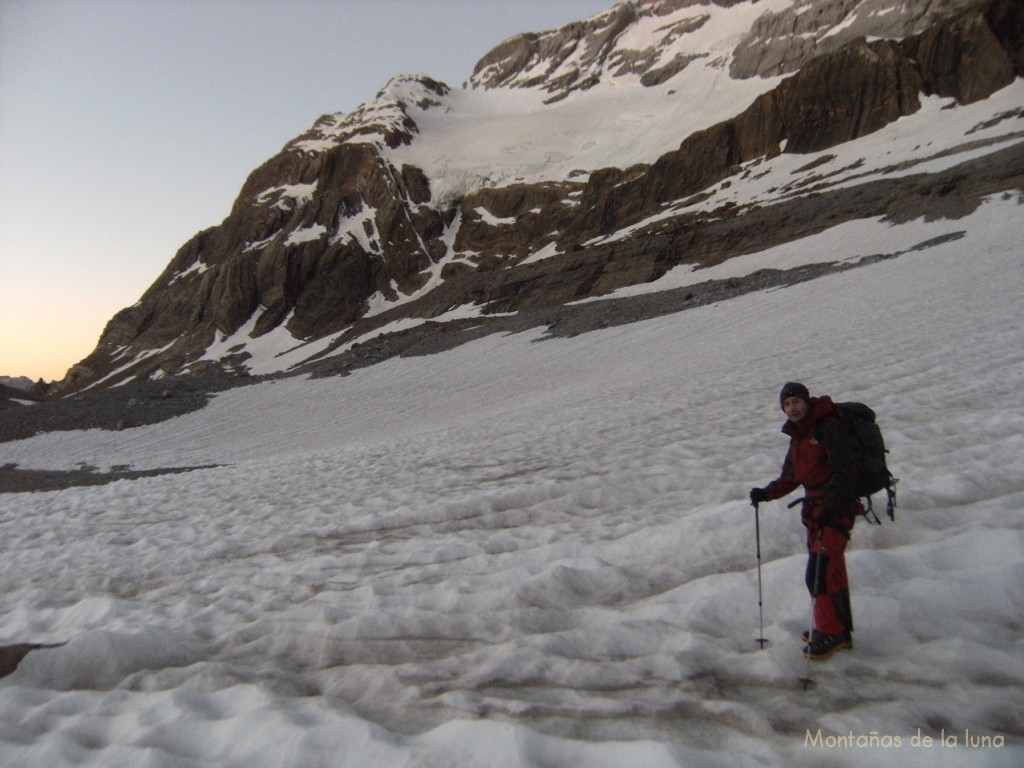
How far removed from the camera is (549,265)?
54.3m

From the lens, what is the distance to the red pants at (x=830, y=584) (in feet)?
12.4

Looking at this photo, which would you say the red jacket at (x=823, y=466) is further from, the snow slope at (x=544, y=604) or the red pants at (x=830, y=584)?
the snow slope at (x=544, y=604)

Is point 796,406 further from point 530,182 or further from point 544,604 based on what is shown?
point 530,182

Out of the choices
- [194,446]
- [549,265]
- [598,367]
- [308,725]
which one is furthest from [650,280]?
[308,725]

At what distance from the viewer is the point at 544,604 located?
197 inches

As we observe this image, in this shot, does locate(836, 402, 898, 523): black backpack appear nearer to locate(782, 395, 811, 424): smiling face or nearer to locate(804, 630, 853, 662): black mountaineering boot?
locate(782, 395, 811, 424): smiling face

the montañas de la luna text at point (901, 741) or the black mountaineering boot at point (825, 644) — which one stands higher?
the black mountaineering boot at point (825, 644)

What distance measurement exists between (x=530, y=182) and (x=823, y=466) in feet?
364

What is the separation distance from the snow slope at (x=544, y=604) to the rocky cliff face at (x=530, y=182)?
38.3 m

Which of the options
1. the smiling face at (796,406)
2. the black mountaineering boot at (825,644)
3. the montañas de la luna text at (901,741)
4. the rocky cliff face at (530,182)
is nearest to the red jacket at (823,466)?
the smiling face at (796,406)

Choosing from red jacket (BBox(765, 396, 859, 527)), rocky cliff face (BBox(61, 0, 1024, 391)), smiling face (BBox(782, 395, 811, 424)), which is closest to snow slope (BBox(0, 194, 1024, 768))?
red jacket (BBox(765, 396, 859, 527))

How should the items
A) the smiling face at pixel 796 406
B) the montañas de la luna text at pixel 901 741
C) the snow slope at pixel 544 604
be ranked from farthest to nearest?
the smiling face at pixel 796 406 < the snow slope at pixel 544 604 < the montañas de la luna text at pixel 901 741

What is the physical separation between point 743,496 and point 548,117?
145m

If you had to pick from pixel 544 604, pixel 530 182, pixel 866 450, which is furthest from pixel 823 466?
pixel 530 182
